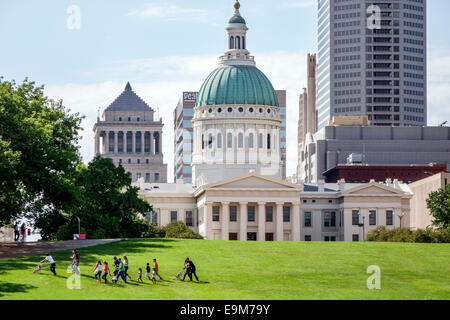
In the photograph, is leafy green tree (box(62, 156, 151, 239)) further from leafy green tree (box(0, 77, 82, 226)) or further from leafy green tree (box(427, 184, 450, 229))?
leafy green tree (box(427, 184, 450, 229))

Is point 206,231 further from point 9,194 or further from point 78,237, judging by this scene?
point 9,194

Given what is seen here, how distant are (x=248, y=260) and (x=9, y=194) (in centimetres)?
2417

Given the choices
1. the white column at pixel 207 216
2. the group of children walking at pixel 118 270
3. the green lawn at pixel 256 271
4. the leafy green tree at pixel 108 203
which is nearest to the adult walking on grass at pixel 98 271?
the group of children walking at pixel 118 270

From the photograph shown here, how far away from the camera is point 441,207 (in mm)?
163250

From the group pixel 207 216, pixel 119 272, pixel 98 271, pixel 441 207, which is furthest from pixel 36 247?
pixel 207 216

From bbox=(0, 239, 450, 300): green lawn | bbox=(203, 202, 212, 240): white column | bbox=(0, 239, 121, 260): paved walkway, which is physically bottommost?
bbox=(0, 239, 450, 300): green lawn

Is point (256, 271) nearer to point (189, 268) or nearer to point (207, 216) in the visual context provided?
point (189, 268)

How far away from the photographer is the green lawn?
87.4 meters

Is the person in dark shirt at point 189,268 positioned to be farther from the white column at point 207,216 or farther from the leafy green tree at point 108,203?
the white column at point 207,216

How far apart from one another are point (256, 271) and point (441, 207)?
6733cm

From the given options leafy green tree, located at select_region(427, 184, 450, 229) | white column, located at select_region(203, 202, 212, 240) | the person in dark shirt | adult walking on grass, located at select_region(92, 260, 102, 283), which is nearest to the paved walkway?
adult walking on grass, located at select_region(92, 260, 102, 283)

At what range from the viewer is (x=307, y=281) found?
313ft

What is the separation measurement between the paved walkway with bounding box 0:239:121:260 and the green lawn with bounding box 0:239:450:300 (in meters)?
2.64
